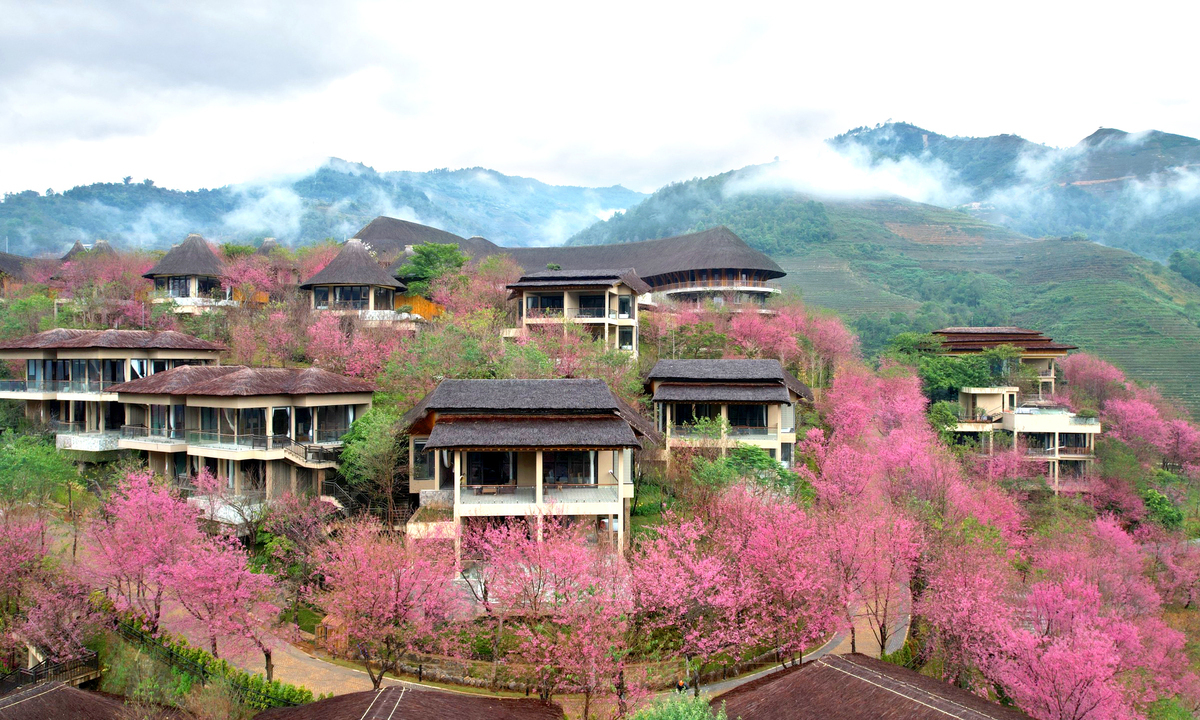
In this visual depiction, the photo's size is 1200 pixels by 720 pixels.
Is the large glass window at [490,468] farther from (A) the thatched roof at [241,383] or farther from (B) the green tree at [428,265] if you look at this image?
(B) the green tree at [428,265]

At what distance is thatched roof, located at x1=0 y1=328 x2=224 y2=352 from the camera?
91.0 feet

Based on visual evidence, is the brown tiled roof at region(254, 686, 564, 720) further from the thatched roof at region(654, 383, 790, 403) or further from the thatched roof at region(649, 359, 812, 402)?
the thatched roof at region(649, 359, 812, 402)

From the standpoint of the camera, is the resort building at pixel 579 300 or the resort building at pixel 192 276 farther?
the resort building at pixel 192 276

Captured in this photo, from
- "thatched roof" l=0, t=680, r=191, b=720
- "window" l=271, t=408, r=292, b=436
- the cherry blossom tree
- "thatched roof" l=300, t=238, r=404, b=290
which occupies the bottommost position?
"thatched roof" l=0, t=680, r=191, b=720

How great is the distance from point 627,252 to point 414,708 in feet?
143

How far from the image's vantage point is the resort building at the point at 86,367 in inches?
1099

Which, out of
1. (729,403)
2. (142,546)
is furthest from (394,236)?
(142,546)

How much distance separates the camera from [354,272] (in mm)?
36531

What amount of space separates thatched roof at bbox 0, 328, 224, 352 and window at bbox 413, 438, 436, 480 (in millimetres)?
13093

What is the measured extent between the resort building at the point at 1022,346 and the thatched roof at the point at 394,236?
104ft

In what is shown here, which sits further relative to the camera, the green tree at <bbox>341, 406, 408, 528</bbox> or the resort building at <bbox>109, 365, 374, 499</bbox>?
the resort building at <bbox>109, 365, 374, 499</bbox>

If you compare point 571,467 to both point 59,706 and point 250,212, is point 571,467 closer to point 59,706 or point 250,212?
point 59,706

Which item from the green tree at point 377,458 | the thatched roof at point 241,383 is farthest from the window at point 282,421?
the green tree at point 377,458

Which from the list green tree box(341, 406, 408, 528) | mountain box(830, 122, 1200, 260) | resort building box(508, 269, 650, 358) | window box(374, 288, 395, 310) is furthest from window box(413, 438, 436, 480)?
mountain box(830, 122, 1200, 260)
